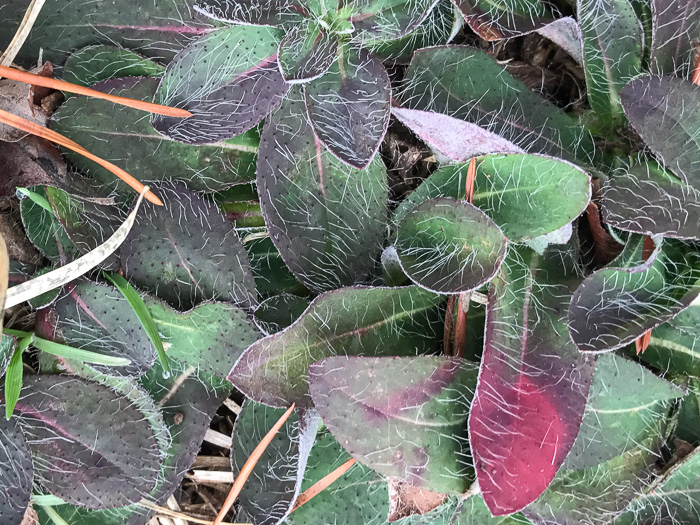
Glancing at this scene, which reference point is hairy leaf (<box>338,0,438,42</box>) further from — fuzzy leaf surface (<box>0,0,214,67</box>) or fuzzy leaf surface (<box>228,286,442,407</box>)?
fuzzy leaf surface (<box>228,286,442,407</box>)

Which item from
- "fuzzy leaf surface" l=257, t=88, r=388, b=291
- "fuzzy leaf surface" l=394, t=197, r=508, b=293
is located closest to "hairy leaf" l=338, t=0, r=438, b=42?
"fuzzy leaf surface" l=257, t=88, r=388, b=291

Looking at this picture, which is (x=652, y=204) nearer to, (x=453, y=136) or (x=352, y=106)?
(x=453, y=136)

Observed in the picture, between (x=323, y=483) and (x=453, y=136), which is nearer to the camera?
(x=453, y=136)

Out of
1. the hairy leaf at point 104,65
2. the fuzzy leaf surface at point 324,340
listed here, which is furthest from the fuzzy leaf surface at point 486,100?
the hairy leaf at point 104,65

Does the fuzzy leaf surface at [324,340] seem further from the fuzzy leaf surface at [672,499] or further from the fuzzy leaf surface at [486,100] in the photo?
the fuzzy leaf surface at [672,499]

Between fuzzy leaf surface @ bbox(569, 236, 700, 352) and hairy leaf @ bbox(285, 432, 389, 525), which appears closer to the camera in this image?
fuzzy leaf surface @ bbox(569, 236, 700, 352)

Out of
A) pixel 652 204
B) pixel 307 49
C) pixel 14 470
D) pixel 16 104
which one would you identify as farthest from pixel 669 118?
pixel 14 470
